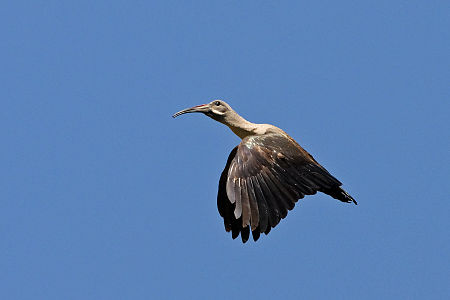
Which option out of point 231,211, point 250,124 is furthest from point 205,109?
point 231,211

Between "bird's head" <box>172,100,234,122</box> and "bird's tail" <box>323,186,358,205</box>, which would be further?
"bird's head" <box>172,100,234,122</box>

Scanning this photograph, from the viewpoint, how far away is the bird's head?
16.5m

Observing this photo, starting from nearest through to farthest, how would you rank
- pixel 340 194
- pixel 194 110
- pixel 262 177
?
1. pixel 262 177
2. pixel 340 194
3. pixel 194 110

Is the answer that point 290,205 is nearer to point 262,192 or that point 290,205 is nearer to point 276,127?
point 262,192

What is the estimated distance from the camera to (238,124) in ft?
54.1

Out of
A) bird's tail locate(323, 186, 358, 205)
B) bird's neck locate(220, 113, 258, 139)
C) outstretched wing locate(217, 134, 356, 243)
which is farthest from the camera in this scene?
bird's neck locate(220, 113, 258, 139)

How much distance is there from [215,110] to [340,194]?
273 cm

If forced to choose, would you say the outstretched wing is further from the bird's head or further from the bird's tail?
the bird's head

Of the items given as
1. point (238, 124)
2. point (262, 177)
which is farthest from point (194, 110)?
point (262, 177)

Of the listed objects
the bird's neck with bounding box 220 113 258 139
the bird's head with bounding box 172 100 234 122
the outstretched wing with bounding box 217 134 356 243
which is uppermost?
the bird's head with bounding box 172 100 234 122

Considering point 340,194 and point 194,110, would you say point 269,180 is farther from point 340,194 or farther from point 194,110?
point 194,110

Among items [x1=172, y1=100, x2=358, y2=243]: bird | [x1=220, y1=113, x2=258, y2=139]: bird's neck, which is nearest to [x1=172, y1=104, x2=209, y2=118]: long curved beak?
[x1=172, y1=100, x2=358, y2=243]: bird

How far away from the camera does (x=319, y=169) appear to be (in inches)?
608

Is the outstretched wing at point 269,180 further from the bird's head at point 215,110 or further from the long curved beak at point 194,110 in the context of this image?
the long curved beak at point 194,110
